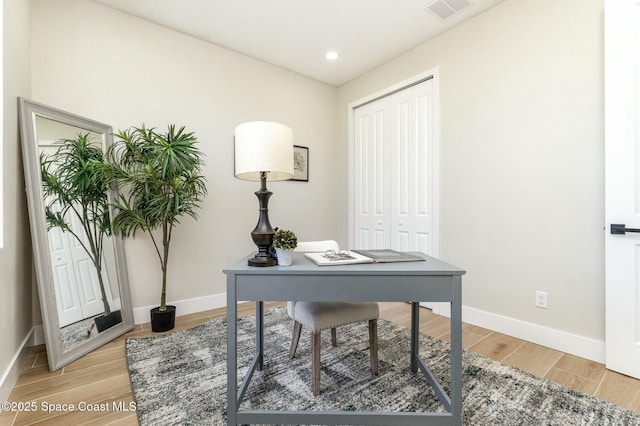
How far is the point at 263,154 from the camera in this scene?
134cm

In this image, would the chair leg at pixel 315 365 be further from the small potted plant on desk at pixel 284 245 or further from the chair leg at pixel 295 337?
the small potted plant on desk at pixel 284 245

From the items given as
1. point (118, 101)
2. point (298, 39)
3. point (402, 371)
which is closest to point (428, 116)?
point (298, 39)

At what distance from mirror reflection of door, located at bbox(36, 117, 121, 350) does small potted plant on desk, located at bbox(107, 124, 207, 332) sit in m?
0.26

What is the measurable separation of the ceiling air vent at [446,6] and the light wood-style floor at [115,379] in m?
2.70

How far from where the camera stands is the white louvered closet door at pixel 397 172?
2.96 meters

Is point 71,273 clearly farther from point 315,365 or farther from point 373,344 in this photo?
point 373,344

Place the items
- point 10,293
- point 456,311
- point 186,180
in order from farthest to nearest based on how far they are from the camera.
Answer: point 186,180, point 10,293, point 456,311

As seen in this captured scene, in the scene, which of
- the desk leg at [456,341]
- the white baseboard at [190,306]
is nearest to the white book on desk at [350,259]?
the desk leg at [456,341]

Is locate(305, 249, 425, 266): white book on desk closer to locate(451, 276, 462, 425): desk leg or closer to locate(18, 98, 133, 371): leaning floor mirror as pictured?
locate(451, 276, 462, 425): desk leg

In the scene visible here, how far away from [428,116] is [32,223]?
3.28m

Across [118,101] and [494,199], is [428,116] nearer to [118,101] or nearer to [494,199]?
[494,199]

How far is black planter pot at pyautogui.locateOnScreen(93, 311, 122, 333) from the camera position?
221 centimetres

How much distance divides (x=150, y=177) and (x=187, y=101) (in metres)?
0.99

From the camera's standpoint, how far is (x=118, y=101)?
2.52 metres
